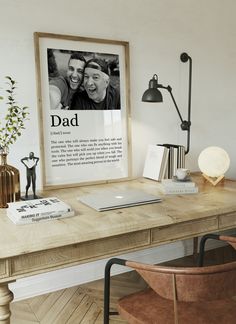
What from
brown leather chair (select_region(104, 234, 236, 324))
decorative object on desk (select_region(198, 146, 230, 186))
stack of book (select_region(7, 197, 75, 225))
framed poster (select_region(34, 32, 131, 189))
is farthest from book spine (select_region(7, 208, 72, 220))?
decorative object on desk (select_region(198, 146, 230, 186))

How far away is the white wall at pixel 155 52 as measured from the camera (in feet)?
6.35

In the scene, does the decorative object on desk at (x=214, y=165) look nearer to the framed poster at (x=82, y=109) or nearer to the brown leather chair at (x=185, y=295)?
the framed poster at (x=82, y=109)

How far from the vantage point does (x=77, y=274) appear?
2348 mm

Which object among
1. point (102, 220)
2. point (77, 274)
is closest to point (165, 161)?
point (102, 220)

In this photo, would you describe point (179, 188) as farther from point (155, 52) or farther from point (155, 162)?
point (155, 52)

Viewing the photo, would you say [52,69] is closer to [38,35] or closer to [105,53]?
[38,35]

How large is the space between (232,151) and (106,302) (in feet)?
6.05

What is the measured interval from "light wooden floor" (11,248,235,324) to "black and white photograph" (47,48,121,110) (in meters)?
1.17

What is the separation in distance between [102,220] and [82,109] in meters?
0.88

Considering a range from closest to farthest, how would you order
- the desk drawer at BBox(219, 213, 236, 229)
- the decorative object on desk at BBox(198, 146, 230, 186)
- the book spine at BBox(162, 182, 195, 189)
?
the desk drawer at BBox(219, 213, 236, 229) < the book spine at BBox(162, 182, 195, 189) < the decorative object on desk at BBox(198, 146, 230, 186)

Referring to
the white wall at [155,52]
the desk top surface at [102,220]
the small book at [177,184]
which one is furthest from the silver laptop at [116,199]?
the white wall at [155,52]

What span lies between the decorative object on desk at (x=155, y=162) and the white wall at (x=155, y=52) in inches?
3.3

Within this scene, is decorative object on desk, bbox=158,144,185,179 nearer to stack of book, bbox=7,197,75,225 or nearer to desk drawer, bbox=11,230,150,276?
desk drawer, bbox=11,230,150,276

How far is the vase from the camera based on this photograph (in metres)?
1.59
